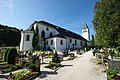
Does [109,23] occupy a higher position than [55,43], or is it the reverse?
[109,23]

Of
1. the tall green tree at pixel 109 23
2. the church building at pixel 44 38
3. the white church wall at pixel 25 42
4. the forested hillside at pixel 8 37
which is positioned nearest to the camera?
the tall green tree at pixel 109 23

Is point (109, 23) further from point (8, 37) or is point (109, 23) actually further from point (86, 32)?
point (86, 32)

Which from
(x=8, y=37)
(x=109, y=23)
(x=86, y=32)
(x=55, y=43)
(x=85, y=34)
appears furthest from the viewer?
(x=85, y=34)

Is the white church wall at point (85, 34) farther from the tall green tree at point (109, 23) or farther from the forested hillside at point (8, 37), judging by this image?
the tall green tree at point (109, 23)

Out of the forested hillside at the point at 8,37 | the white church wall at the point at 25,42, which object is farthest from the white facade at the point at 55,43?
the forested hillside at the point at 8,37

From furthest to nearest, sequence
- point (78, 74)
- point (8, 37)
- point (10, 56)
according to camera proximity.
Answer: point (8, 37) < point (10, 56) < point (78, 74)

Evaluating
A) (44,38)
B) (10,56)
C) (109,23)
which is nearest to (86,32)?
(44,38)

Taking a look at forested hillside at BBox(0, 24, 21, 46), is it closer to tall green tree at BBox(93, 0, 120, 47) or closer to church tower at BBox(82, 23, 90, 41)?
church tower at BBox(82, 23, 90, 41)

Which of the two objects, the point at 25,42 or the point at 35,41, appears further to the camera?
the point at 35,41

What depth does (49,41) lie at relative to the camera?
44.8 meters

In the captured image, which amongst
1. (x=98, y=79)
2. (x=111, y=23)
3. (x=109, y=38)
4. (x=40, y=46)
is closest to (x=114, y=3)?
(x=111, y=23)

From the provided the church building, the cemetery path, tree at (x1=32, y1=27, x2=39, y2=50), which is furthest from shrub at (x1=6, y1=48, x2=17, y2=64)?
tree at (x1=32, y1=27, x2=39, y2=50)

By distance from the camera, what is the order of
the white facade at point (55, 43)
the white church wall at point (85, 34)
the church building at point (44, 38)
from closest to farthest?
the church building at point (44, 38) < the white facade at point (55, 43) < the white church wall at point (85, 34)

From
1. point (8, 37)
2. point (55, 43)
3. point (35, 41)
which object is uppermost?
point (8, 37)
